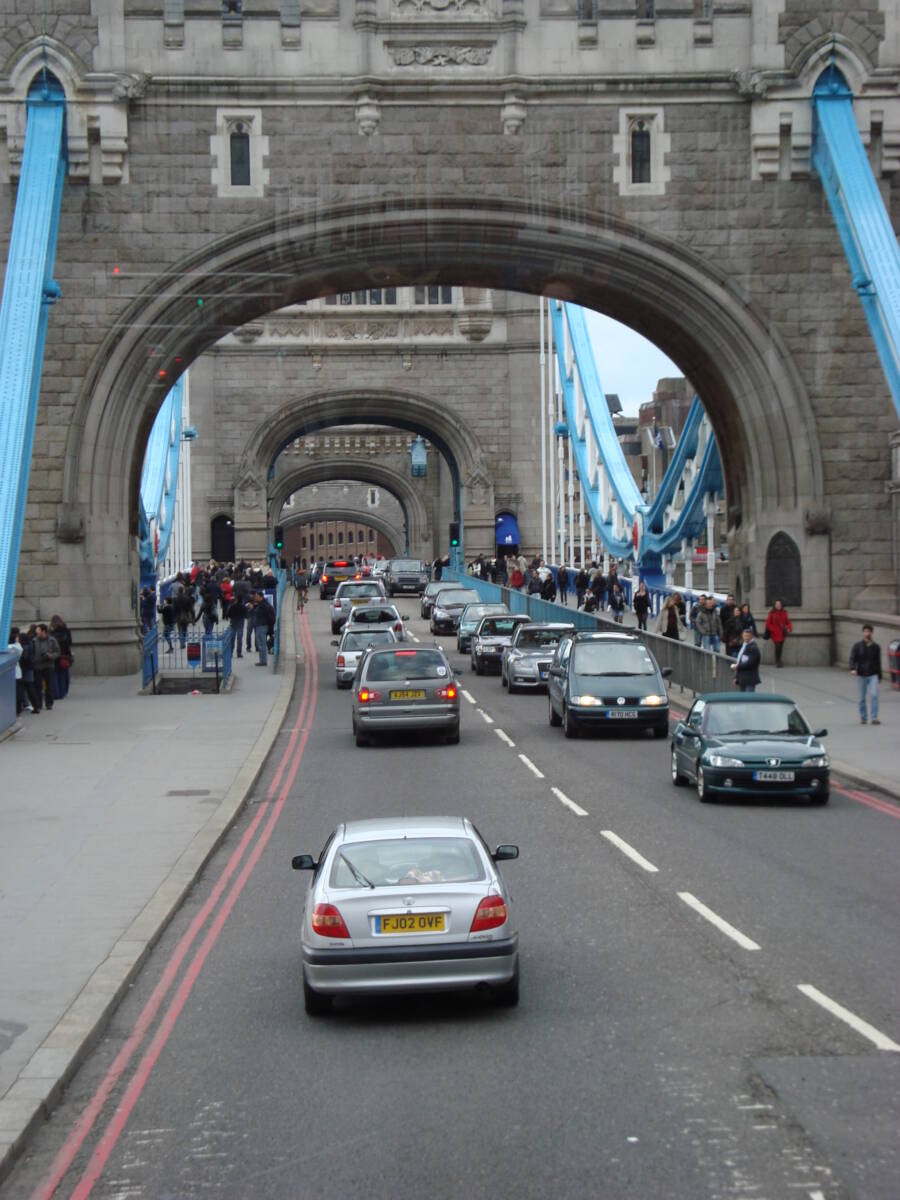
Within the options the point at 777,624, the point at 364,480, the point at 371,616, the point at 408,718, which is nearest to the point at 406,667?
the point at 408,718

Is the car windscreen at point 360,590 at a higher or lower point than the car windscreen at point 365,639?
higher

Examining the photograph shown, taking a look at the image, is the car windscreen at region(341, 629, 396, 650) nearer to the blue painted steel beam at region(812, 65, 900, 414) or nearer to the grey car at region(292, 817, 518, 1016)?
the blue painted steel beam at region(812, 65, 900, 414)

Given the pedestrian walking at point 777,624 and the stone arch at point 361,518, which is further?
the stone arch at point 361,518

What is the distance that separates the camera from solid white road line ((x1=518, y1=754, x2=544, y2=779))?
21.5 m

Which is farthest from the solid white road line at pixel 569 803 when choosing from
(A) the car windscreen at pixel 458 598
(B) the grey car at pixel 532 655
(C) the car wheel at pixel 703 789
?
(A) the car windscreen at pixel 458 598

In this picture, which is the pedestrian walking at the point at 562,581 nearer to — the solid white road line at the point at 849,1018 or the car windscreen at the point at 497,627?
the car windscreen at the point at 497,627

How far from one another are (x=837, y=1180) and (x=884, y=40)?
3126cm

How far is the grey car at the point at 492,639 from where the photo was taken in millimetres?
40188

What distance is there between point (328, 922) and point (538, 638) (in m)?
25.8

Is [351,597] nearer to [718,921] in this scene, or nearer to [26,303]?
[26,303]

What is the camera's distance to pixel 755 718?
773 inches

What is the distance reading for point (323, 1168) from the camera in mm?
7352

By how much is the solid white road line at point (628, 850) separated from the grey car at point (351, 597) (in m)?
35.8

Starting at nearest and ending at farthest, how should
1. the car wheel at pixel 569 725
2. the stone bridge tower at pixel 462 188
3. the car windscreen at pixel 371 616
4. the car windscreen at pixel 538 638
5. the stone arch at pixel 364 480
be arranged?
the car wheel at pixel 569 725 → the stone bridge tower at pixel 462 188 → the car windscreen at pixel 538 638 → the car windscreen at pixel 371 616 → the stone arch at pixel 364 480
